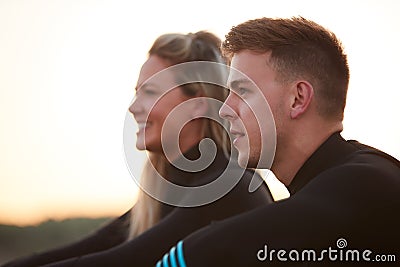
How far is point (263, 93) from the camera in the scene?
3.51ft

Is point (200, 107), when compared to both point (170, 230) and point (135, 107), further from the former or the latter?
point (170, 230)

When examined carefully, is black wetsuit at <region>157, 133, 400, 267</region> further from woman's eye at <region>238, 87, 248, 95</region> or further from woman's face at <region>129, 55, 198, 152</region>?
woman's face at <region>129, 55, 198, 152</region>

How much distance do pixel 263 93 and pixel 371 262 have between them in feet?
1.08

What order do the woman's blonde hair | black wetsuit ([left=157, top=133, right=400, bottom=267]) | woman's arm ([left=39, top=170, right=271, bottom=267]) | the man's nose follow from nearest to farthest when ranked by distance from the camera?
black wetsuit ([left=157, top=133, right=400, bottom=267]), the man's nose, woman's arm ([left=39, top=170, right=271, bottom=267]), the woman's blonde hair

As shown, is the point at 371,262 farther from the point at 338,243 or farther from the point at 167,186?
the point at 167,186

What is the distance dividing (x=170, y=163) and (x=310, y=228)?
710mm

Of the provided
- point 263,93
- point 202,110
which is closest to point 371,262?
point 263,93

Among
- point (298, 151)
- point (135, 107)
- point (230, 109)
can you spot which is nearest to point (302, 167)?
point (298, 151)

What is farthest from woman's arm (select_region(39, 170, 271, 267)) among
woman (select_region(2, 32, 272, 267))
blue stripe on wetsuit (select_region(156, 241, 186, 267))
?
blue stripe on wetsuit (select_region(156, 241, 186, 267))

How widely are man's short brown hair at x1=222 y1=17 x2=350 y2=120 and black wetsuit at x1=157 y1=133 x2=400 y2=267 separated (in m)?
0.27

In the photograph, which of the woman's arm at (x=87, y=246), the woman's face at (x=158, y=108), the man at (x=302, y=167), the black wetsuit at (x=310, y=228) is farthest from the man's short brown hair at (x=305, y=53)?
the woman's arm at (x=87, y=246)

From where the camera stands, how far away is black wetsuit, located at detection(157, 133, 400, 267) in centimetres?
78

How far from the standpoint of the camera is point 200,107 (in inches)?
56.0

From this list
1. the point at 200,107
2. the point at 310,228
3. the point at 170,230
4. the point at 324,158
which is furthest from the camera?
the point at 200,107
